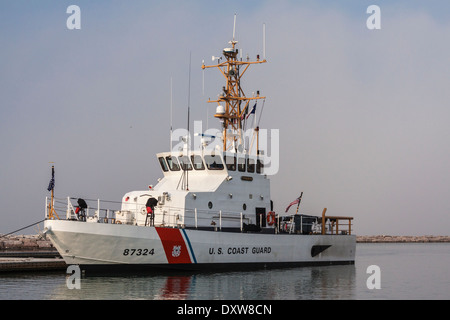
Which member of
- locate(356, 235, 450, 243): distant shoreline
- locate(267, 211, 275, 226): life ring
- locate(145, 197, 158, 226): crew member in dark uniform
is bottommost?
locate(356, 235, 450, 243): distant shoreline

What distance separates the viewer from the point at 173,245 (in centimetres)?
2217

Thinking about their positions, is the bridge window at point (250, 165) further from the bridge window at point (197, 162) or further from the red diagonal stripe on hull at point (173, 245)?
the red diagonal stripe on hull at point (173, 245)

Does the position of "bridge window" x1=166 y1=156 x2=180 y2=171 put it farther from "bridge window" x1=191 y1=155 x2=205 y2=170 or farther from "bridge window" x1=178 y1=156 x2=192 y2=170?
"bridge window" x1=191 y1=155 x2=205 y2=170

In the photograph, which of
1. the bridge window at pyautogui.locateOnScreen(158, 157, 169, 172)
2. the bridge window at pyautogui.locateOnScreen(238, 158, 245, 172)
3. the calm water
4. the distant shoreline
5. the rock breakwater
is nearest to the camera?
the calm water

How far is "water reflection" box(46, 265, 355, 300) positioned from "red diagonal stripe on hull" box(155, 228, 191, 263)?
68cm

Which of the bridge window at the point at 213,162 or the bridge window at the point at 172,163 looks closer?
the bridge window at the point at 213,162

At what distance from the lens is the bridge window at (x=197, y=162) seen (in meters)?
25.6

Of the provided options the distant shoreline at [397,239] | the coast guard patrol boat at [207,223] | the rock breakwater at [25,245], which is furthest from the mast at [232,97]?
the distant shoreline at [397,239]

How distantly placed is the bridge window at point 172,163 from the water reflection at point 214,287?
203 inches

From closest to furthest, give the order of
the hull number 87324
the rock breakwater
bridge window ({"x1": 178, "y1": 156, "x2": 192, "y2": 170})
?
the hull number 87324 < bridge window ({"x1": 178, "y1": 156, "x2": 192, "y2": 170}) < the rock breakwater

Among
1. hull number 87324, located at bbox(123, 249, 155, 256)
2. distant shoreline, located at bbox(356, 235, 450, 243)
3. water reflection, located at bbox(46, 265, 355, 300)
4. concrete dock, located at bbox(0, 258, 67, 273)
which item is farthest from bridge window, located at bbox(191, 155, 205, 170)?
distant shoreline, located at bbox(356, 235, 450, 243)

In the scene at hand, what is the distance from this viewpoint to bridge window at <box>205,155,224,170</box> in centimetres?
2544

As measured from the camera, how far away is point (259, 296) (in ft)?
62.1
